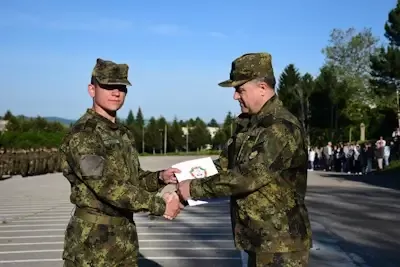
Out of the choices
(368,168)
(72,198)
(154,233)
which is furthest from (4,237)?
(368,168)

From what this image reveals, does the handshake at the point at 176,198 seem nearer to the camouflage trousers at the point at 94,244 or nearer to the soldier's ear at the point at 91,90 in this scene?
the camouflage trousers at the point at 94,244

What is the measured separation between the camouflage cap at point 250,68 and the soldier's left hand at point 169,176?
0.92 meters

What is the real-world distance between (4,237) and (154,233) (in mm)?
2559

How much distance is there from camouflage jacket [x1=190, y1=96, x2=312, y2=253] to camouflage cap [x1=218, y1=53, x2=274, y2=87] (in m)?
0.21

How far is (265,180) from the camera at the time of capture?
393 cm

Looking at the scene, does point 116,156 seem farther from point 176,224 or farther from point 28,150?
point 28,150

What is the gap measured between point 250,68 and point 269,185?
753 millimetres

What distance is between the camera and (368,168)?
31.1 meters

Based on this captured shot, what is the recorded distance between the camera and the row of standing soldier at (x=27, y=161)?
107 feet

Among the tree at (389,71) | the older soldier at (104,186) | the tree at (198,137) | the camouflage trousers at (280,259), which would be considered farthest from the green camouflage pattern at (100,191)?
the tree at (198,137)

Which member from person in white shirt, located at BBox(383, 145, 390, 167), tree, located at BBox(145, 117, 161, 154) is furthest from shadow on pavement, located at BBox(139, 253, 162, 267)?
tree, located at BBox(145, 117, 161, 154)

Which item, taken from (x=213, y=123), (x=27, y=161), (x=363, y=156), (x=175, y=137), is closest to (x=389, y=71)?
(x=363, y=156)

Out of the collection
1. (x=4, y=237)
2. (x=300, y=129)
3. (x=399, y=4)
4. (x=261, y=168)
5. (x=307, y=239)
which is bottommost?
(x=4, y=237)

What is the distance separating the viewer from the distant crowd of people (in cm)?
2995
